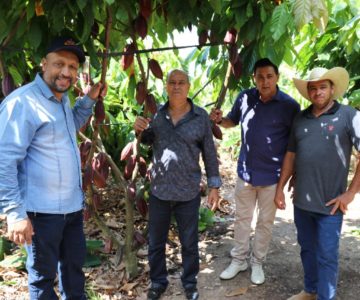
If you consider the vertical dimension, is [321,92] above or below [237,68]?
below

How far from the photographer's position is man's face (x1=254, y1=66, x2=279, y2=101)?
8.09 ft

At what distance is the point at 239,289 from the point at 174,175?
920mm

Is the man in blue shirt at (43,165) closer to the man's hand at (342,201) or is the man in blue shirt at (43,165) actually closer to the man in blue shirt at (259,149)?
the man in blue shirt at (259,149)

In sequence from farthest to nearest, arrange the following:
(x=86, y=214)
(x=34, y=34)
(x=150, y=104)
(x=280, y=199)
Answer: (x=86, y=214), (x=280, y=199), (x=150, y=104), (x=34, y=34)

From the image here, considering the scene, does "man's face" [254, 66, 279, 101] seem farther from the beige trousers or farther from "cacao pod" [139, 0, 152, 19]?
"cacao pod" [139, 0, 152, 19]

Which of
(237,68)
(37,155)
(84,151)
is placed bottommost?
(84,151)

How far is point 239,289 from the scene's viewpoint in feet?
8.85

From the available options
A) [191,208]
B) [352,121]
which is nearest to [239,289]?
[191,208]

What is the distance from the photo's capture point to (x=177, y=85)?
2.31m

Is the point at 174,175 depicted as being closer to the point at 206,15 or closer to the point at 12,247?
the point at 206,15

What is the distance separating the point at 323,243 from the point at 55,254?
1323 mm

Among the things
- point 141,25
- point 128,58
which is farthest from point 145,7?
point 128,58

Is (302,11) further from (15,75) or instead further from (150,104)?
(15,75)

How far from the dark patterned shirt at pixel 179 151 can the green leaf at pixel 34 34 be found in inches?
33.3
